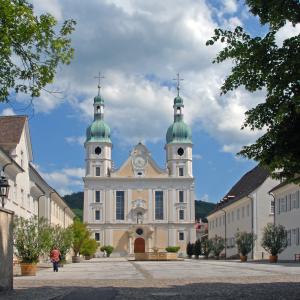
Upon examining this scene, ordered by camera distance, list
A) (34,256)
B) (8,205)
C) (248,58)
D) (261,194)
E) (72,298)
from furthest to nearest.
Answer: (261,194)
(8,205)
(34,256)
(72,298)
(248,58)

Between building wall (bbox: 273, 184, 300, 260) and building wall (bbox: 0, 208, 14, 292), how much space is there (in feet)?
109

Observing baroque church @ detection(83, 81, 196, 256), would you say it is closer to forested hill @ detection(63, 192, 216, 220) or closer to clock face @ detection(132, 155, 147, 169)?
clock face @ detection(132, 155, 147, 169)

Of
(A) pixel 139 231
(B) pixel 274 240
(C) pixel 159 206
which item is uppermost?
(C) pixel 159 206

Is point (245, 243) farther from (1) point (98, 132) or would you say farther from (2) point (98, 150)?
(1) point (98, 132)

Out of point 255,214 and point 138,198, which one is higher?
point 138,198

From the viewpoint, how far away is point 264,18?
567 inches

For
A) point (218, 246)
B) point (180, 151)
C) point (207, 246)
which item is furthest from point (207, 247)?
point (180, 151)

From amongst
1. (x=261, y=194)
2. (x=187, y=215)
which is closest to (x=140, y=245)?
(x=187, y=215)

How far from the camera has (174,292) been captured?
685 inches

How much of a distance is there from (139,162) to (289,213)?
2124 inches

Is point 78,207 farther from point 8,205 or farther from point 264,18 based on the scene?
point 264,18

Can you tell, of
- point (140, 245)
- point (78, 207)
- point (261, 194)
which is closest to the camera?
point (261, 194)

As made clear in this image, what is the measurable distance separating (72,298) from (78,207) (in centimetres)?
13171

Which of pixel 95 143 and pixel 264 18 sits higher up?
pixel 95 143
